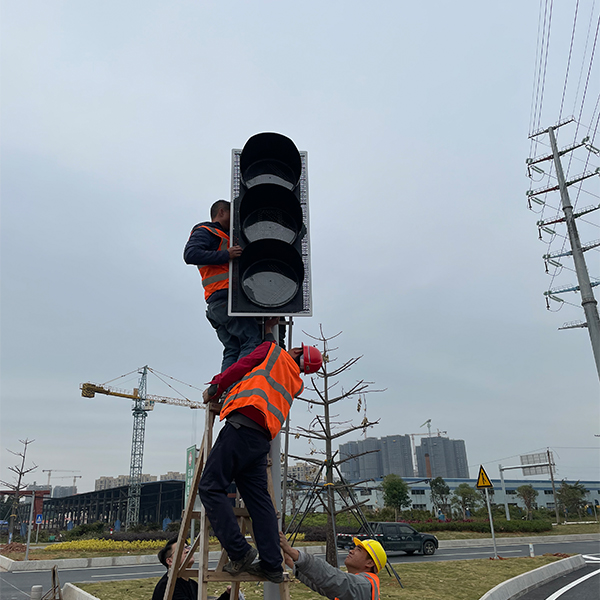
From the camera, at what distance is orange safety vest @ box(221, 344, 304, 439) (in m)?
2.77

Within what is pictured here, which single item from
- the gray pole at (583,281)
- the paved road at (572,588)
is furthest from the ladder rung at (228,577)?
the gray pole at (583,281)

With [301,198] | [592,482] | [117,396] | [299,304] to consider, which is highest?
[117,396]

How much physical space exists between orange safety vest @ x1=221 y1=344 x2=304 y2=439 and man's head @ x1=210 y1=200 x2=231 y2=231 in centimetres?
140

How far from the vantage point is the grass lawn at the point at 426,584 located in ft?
30.6

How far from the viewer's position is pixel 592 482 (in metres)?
85.4

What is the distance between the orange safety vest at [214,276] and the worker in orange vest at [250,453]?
830 mm

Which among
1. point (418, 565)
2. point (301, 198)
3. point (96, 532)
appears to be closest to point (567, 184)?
point (418, 565)

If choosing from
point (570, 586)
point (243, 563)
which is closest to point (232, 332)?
point (243, 563)

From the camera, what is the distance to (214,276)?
12.0 ft

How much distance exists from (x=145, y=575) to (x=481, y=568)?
9921mm

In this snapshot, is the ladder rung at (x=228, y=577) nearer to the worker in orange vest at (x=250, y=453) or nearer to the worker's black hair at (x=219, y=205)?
the worker in orange vest at (x=250, y=453)

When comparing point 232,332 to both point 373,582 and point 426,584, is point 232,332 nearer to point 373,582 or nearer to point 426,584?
point 373,582

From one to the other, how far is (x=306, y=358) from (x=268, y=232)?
37.3 inches

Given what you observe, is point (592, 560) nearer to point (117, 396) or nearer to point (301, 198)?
point (301, 198)
